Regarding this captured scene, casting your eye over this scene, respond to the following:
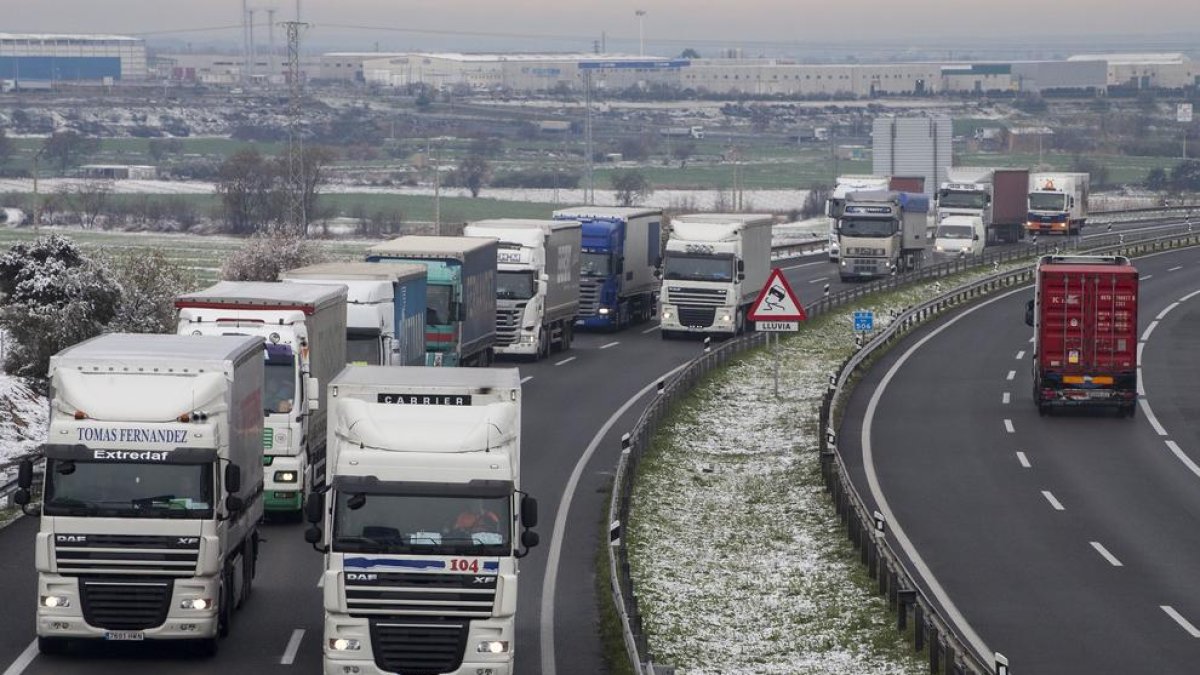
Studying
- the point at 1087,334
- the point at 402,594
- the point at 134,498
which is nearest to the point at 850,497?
the point at 402,594

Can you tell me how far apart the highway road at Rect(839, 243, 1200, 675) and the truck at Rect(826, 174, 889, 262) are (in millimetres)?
27802

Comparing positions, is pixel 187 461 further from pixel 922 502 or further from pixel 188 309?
pixel 922 502

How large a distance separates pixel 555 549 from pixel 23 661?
9577 mm

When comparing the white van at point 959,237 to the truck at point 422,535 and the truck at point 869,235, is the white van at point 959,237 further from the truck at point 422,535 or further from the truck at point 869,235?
the truck at point 422,535

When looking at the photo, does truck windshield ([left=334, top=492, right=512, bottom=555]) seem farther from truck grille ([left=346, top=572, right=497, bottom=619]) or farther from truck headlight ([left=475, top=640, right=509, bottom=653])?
truck headlight ([left=475, top=640, right=509, bottom=653])

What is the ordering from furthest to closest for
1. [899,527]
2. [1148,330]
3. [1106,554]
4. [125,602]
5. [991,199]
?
[991,199]
[1148,330]
[899,527]
[1106,554]
[125,602]

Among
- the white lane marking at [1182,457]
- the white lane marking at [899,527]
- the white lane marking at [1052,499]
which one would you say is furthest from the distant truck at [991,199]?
the white lane marking at [1052,499]

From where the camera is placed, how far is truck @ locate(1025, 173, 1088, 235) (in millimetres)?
104250

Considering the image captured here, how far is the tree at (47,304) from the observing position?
4912cm

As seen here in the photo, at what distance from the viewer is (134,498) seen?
62.9 feet

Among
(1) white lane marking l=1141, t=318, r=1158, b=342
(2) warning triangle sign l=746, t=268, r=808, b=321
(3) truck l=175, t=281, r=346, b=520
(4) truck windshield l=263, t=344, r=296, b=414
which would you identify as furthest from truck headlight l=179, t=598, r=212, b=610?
(1) white lane marking l=1141, t=318, r=1158, b=342

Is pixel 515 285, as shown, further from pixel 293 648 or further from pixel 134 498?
pixel 134 498

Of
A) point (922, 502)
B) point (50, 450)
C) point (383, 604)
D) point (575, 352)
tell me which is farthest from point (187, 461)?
point (575, 352)

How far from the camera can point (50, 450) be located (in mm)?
19219
